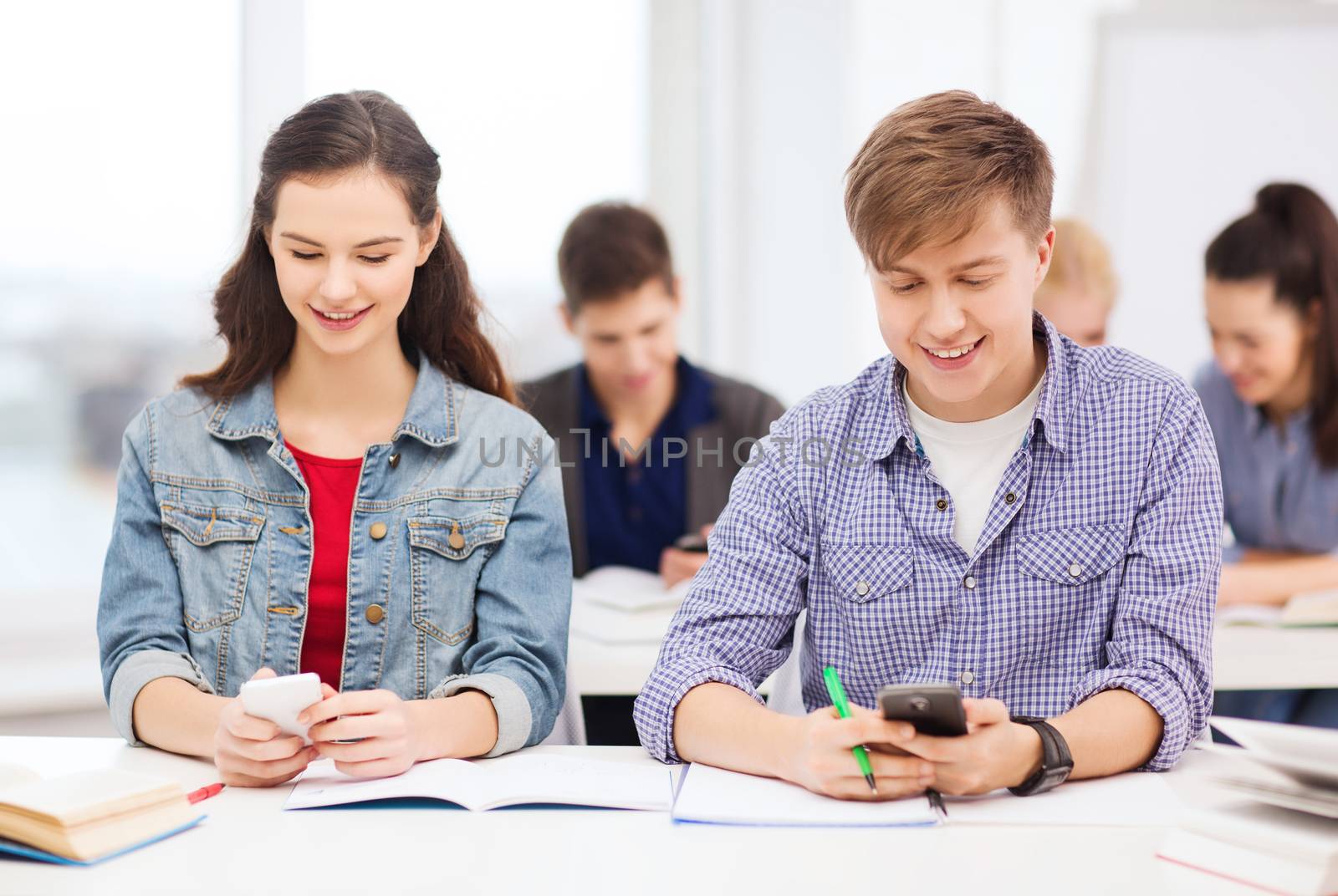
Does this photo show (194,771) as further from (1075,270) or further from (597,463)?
(1075,270)

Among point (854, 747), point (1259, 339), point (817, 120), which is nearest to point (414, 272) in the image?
point (854, 747)

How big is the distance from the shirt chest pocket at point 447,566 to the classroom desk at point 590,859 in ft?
1.41

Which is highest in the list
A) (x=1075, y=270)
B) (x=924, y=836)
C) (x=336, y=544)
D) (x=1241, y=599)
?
(x=1075, y=270)

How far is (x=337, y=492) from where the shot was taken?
1.71m

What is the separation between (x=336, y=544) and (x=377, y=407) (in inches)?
8.3

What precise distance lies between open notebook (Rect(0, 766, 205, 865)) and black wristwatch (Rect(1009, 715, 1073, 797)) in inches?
33.5

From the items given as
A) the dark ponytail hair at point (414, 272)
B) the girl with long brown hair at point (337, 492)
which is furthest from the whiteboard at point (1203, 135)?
the girl with long brown hair at point (337, 492)

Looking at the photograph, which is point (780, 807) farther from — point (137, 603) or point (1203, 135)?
point (1203, 135)

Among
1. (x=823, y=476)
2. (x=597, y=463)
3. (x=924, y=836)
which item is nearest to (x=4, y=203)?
(x=597, y=463)

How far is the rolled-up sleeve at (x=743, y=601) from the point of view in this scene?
146 cm

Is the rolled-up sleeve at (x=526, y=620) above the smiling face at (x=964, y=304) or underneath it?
underneath

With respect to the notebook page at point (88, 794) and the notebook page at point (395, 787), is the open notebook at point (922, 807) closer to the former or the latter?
the notebook page at point (395, 787)

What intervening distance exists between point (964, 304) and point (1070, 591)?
0.39 m

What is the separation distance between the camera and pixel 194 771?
1404 millimetres
